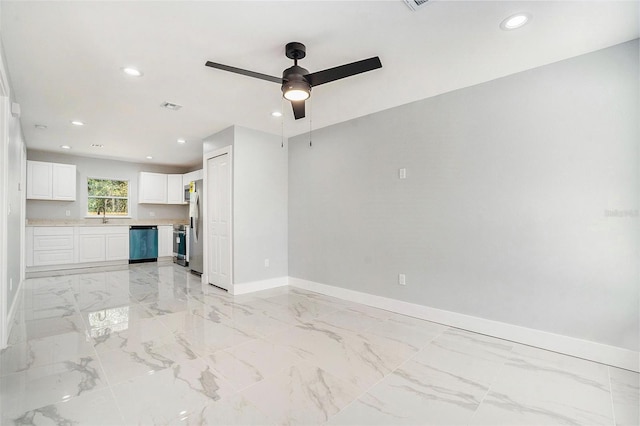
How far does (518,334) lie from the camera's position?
9.12 feet

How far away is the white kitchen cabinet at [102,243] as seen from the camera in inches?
251

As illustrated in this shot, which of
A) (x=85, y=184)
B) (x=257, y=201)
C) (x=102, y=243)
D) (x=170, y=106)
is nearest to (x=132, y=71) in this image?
(x=170, y=106)

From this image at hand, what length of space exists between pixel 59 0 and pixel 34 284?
16.4 feet

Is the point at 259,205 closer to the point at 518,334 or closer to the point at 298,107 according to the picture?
the point at 298,107

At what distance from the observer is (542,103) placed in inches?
106

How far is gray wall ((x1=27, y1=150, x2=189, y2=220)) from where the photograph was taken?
6.37 m

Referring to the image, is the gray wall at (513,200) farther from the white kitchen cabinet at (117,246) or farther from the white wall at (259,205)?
the white kitchen cabinet at (117,246)

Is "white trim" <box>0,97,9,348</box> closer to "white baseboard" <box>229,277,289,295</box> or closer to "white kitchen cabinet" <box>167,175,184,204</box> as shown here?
"white baseboard" <box>229,277,289,295</box>

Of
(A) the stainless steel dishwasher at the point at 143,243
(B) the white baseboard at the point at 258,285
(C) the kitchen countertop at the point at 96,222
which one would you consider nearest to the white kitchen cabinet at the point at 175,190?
(C) the kitchen countertop at the point at 96,222

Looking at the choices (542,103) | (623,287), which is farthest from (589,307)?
(542,103)

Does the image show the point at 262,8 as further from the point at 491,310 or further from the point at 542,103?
the point at 491,310

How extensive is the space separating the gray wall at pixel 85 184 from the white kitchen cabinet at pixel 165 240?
72 centimetres

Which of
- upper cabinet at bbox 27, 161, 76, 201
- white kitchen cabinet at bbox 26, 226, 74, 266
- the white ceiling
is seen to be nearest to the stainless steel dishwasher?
white kitchen cabinet at bbox 26, 226, 74, 266

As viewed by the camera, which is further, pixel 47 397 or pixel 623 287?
pixel 623 287
